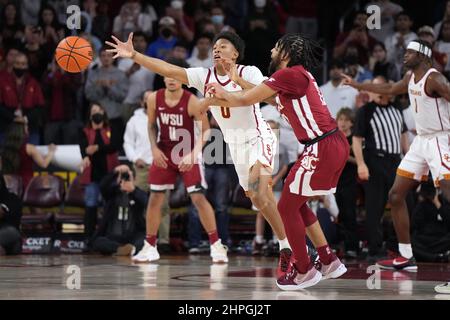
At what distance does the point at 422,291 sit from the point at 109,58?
8612mm

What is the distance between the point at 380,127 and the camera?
1207 centimetres

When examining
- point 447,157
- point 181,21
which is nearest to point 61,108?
point 181,21

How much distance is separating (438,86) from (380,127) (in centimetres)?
243

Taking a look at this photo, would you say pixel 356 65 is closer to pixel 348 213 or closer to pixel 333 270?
pixel 348 213

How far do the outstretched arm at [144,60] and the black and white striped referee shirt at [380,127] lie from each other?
3931mm

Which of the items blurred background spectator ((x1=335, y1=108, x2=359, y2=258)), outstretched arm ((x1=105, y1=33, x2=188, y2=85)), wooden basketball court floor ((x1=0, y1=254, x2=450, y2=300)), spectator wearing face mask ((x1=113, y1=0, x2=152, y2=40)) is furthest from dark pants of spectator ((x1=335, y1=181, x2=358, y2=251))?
spectator wearing face mask ((x1=113, y1=0, x2=152, y2=40))

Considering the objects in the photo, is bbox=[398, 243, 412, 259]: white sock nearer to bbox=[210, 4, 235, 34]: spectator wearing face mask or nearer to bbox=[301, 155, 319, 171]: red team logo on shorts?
bbox=[301, 155, 319, 171]: red team logo on shorts

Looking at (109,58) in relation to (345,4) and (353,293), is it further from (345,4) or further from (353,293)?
(353,293)

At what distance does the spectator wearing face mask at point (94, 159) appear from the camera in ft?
Answer: 45.0

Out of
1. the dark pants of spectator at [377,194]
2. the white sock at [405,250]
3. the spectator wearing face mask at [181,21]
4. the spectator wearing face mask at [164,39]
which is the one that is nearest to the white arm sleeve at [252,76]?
the white sock at [405,250]

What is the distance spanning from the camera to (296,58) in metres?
7.93

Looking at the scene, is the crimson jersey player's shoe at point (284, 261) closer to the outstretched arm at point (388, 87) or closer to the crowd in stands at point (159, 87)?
the outstretched arm at point (388, 87)

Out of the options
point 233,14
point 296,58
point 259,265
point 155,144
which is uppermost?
point 233,14
